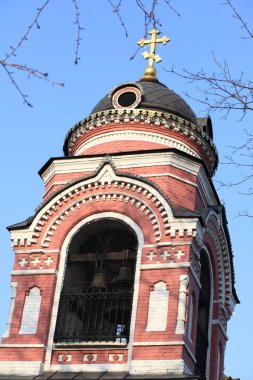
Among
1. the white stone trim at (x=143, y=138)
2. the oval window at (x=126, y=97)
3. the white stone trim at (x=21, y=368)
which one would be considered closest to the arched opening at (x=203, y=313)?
the white stone trim at (x=143, y=138)

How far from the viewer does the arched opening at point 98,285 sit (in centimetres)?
1216

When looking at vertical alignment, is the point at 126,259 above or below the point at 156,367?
above

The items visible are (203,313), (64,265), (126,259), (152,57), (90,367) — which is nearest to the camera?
(90,367)

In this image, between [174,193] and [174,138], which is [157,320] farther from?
[174,138]

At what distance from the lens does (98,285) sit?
40.5 feet

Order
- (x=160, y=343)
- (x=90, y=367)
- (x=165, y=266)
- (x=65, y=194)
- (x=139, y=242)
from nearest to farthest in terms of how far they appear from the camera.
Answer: (x=160, y=343) → (x=90, y=367) → (x=165, y=266) → (x=139, y=242) → (x=65, y=194)

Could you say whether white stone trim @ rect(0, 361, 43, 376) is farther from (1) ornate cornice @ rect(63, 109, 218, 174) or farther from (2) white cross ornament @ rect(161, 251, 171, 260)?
(1) ornate cornice @ rect(63, 109, 218, 174)

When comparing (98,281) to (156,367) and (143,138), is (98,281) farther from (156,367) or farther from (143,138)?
(143,138)

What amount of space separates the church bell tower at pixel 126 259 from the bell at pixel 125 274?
0.05 feet

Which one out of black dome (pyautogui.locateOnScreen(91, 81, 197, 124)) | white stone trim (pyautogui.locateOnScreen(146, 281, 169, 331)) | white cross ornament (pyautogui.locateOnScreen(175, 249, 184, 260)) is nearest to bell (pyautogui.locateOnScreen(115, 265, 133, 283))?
white stone trim (pyautogui.locateOnScreen(146, 281, 169, 331))

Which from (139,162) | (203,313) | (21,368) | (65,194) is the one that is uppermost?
(139,162)

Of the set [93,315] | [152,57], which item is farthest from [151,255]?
[152,57]

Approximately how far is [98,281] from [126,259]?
0.52 meters

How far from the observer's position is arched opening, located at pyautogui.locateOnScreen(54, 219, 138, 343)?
12.2 metres
